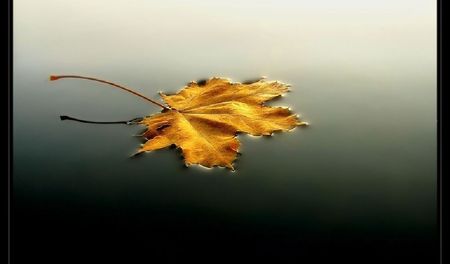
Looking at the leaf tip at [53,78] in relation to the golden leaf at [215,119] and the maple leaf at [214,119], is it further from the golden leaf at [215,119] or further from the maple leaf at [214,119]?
the golden leaf at [215,119]

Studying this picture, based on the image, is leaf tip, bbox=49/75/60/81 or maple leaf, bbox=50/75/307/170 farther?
leaf tip, bbox=49/75/60/81

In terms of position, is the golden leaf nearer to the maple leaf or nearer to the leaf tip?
the maple leaf

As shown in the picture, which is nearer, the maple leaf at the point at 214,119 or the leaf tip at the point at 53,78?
the maple leaf at the point at 214,119

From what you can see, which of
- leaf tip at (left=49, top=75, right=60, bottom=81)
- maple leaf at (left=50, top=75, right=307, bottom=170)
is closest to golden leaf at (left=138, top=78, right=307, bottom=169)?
maple leaf at (left=50, top=75, right=307, bottom=170)

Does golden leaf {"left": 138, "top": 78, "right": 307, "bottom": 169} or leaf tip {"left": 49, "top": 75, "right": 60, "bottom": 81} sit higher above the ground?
leaf tip {"left": 49, "top": 75, "right": 60, "bottom": 81}

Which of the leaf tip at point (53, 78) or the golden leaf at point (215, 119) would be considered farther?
the leaf tip at point (53, 78)

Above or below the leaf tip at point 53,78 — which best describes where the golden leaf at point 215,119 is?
below

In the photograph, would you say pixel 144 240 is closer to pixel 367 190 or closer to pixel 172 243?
pixel 172 243

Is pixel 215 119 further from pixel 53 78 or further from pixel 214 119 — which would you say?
pixel 53 78

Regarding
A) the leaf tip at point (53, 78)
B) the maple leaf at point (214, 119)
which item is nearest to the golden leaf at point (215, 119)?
the maple leaf at point (214, 119)
